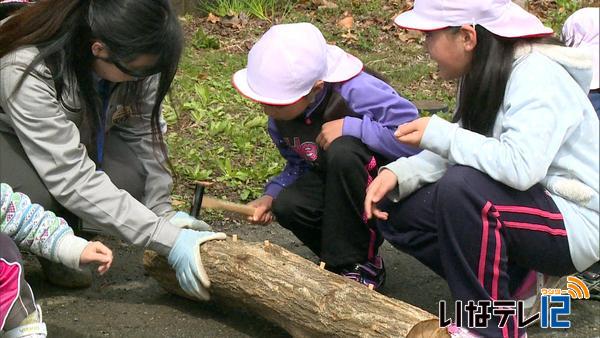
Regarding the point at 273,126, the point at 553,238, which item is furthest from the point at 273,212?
the point at 553,238

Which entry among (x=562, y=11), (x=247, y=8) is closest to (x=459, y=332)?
(x=247, y=8)

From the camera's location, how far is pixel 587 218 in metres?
2.55

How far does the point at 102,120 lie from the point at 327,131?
2.51 ft

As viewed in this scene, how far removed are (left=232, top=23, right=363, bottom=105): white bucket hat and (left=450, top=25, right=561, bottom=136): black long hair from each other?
1.68 ft

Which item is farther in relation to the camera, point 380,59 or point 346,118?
point 380,59

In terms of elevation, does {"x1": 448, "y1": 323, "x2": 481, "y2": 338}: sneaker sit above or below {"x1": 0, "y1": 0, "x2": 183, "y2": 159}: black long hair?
below

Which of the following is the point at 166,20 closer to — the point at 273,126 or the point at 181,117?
the point at 273,126

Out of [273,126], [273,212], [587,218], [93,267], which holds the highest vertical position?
[587,218]

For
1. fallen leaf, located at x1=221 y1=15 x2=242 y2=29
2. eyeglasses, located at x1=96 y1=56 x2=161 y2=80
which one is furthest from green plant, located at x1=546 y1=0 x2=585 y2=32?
eyeglasses, located at x1=96 y1=56 x2=161 y2=80

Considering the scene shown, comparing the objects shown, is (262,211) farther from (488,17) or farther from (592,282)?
(592,282)

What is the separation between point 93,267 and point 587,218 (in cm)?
177

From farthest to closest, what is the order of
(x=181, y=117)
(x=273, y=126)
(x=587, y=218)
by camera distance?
(x=181, y=117), (x=273, y=126), (x=587, y=218)

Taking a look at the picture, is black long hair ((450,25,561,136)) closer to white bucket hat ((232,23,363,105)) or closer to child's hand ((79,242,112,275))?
white bucket hat ((232,23,363,105))

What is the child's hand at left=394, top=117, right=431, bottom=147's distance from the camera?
2.60 meters
